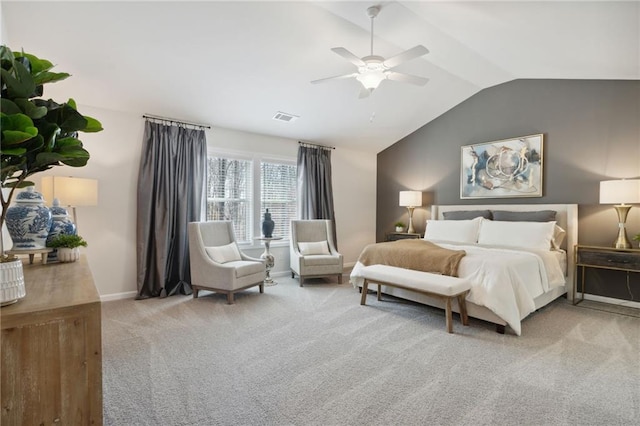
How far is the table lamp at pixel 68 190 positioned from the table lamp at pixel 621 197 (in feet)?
18.7

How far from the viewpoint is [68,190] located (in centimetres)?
317

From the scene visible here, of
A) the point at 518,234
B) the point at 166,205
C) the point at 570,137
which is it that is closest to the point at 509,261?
the point at 518,234

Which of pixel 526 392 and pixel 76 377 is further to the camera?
pixel 526 392

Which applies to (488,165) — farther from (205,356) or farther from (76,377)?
(76,377)

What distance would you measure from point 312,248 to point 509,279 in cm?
285

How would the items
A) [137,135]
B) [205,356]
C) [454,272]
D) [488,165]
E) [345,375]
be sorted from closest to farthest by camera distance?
[345,375]
[205,356]
[454,272]
[137,135]
[488,165]

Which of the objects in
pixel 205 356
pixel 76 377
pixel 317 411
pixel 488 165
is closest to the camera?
pixel 76 377

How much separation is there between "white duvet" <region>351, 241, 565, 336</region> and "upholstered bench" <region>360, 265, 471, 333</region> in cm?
14

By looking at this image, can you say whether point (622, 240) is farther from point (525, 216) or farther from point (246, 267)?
point (246, 267)

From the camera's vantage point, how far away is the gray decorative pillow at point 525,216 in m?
4.26

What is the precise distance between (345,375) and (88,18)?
11.7 feet

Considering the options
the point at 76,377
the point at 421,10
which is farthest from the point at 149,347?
the point at 421,10

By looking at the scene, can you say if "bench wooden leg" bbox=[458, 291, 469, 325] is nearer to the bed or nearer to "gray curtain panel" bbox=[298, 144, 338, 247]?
the bed

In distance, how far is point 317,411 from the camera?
1867mm
